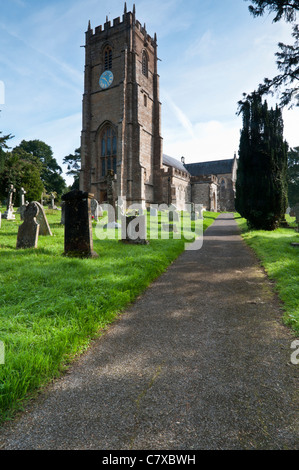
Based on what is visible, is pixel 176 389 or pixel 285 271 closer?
pixel 176 389

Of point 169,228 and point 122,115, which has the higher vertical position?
point 122,115

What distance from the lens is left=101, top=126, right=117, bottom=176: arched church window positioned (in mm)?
27938

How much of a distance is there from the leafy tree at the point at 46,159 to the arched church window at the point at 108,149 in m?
22.8

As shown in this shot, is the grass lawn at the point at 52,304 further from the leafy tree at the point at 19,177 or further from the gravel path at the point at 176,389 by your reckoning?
the leafy tree at the point at 19,177

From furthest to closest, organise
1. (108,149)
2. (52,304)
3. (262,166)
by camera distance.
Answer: (108,149), (262,166), (52,304)

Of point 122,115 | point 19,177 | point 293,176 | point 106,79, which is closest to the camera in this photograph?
point 122,115

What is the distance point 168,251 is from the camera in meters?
7.24

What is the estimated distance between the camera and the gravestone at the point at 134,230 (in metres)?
8.16

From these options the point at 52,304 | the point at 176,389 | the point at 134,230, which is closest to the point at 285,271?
Result: the point at 176,389

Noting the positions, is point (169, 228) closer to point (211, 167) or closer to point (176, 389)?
point (176, 389)

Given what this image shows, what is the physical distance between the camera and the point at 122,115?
85.1 ft

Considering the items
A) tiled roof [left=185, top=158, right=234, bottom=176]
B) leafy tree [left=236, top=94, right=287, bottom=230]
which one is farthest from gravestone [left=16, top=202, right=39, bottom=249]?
tiled roof [left=185, top=158, right=234, bottom=176]

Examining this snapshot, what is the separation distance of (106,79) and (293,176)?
145 feet
